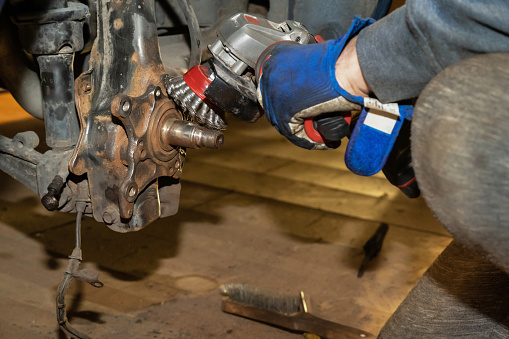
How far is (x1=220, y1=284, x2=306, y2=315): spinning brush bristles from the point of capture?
1.71m

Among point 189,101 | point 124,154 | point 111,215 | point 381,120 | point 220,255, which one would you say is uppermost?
point 381,120

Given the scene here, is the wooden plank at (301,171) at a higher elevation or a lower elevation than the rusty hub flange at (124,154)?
lower

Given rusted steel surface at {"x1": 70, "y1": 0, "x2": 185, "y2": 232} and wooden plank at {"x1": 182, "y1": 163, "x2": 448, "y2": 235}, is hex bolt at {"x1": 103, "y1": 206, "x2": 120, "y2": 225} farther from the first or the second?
wooden plank at {"x1": 182, "y1": 163, "x2": 448, "y2": 235}

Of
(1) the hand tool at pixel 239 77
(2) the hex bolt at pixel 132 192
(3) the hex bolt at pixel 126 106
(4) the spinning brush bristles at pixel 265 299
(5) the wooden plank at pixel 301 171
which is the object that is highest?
(1) the hand tool at pixel 239 77

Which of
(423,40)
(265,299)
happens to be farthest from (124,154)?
(265,299)

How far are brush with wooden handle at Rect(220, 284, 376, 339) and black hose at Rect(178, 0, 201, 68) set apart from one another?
797mm

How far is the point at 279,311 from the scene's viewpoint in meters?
1.71

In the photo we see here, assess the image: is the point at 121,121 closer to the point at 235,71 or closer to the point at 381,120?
the point at 235,71

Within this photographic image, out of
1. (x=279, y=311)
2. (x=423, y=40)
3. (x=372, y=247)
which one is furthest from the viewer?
(x=372, y=247)

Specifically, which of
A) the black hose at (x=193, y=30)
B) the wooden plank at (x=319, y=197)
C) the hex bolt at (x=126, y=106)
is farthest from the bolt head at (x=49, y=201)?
the wooden plank at (x=319, y=197)

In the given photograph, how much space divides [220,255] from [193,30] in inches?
40.6

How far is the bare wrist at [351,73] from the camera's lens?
876 mm

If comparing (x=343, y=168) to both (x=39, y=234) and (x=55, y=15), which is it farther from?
(x=55, y=15)

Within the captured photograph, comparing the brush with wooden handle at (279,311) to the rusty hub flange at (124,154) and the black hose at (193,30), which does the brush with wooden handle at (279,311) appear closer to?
the rusty hub flange at (124,154)
